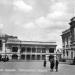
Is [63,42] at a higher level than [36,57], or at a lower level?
higher

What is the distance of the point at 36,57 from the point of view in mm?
100500

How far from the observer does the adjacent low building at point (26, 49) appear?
324 ft

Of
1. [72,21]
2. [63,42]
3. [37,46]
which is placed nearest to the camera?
[72,21]

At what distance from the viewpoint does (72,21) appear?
59250 millimetres

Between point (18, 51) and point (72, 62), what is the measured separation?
52.6 m

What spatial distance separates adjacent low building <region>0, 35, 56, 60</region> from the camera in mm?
98800

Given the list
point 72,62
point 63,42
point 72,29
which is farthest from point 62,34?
point 72,62

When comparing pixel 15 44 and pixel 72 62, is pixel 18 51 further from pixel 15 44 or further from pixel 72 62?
pixel 72 62

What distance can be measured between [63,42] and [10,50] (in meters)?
23.2

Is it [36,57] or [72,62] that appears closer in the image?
[72,62]

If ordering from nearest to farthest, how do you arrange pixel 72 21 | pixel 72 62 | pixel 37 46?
pixel 72 62
pixel 72 21
pixel 37 46

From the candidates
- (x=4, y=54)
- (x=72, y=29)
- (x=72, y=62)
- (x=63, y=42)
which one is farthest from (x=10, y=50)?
(x=72, y=62)

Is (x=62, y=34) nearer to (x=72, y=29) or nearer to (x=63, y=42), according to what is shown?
(x=63, y=42)

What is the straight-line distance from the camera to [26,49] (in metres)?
101
